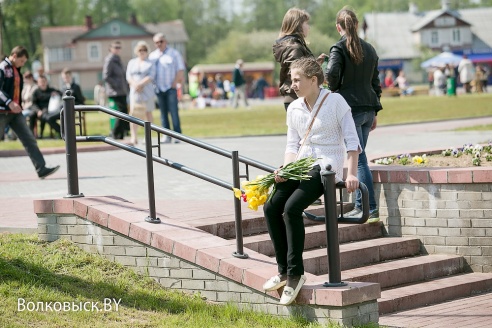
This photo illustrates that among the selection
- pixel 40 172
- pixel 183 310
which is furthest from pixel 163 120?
pixel 183 310

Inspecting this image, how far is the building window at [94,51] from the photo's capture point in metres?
116

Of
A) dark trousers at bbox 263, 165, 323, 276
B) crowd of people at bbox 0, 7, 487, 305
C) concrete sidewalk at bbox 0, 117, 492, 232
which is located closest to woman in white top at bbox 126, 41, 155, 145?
concrete sidewalk at bbox 0, 117, 492, 232

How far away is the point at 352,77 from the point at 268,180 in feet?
8.20

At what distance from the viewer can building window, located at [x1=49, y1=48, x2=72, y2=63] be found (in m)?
118

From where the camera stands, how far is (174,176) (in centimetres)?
1280

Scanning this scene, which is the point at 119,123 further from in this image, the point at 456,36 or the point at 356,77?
the point at 456,36

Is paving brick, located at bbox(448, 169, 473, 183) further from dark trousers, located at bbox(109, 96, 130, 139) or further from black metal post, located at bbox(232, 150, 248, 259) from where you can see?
dark trousers, located at bbox(109, 96, 130, 139)

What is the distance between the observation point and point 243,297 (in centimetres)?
717

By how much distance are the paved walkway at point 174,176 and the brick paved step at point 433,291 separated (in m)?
0.12

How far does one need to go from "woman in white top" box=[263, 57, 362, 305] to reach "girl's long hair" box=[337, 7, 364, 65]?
2014 mm

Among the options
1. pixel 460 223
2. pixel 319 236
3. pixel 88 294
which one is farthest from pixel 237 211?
pixel 460 223

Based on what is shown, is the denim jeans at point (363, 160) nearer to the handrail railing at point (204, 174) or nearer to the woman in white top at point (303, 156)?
the handrail railing at point (204, 174)

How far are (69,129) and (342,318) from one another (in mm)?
3098

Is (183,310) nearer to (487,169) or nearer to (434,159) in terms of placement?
(487,169)
